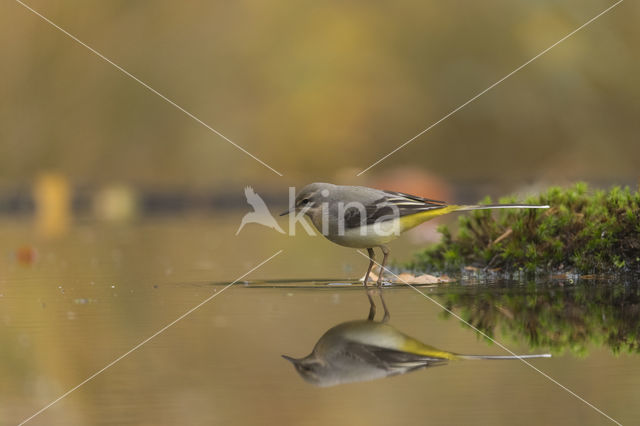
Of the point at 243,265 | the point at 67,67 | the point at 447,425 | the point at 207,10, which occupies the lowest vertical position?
the point at 447,425

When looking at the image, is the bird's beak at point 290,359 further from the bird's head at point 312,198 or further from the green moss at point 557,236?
the green moss at point 557,236

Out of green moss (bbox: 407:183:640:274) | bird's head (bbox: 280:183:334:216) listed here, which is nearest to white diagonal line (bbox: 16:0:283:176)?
green moss (bbox: 407:183:640:274)

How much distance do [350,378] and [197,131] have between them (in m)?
44.8

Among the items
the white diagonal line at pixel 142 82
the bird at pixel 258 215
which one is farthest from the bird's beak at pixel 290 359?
the white diagonal line at pixel 142 82

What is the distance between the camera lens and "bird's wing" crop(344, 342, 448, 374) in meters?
5.77

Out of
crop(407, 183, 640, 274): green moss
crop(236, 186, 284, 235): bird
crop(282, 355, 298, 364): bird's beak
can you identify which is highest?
crop(236, 186, 284, 235): bird

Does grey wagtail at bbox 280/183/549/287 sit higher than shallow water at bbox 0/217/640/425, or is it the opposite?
grey wagtail at bbox 280/183/549/287

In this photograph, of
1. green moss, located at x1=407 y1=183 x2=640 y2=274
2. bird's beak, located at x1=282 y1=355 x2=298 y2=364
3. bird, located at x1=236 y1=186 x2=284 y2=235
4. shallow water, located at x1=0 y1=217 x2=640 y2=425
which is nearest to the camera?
shallow water, located at x1=0 y1=217 x2=640 y2=425

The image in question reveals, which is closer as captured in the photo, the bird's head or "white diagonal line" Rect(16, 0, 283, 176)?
the bird's head

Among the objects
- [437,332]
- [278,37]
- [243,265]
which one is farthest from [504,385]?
[278,37]

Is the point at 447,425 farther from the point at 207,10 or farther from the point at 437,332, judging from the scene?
the point at 207,10

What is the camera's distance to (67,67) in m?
51.9

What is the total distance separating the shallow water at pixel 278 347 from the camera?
4836 millimetres

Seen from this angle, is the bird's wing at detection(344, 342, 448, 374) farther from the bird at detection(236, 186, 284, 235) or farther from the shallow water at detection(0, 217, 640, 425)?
the bird at detection(236, 186, 284, 235)
